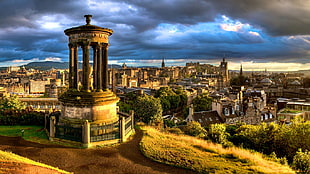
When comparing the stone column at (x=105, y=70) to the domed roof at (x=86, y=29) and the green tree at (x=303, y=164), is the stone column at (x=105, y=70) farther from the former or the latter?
the green tree at (x=303, y=164)

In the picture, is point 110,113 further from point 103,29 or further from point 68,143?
point 103,29

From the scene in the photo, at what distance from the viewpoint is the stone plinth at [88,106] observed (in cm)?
1459

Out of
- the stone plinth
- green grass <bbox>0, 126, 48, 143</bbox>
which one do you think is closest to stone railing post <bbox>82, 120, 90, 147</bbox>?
the stone plinth

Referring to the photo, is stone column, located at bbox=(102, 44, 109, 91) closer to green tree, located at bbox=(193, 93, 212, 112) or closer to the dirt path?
the dirt path

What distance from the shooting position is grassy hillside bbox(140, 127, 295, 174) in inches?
428

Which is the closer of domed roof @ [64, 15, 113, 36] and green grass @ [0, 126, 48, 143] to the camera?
green grass @ [0, 126, 48, 143]

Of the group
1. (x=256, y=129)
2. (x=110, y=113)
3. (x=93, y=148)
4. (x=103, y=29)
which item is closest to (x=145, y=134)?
(x=110, y=113)

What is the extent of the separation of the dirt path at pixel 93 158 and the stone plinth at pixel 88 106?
229 centimetres

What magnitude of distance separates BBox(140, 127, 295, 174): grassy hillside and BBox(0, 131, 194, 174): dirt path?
0.52 metres

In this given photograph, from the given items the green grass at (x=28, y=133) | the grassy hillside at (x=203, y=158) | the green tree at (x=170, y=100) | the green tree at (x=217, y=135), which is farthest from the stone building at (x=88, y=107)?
the green tree at (x=170, y=100)

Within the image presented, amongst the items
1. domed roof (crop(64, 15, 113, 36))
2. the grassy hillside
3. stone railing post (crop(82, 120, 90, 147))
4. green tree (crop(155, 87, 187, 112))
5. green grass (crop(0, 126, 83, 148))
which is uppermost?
domed roof (crop(64, 15, 113, 36))

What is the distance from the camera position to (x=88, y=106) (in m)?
14.6

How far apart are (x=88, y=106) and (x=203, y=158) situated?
24.8 feet

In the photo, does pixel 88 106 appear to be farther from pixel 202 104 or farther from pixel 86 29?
pixel 202 104
